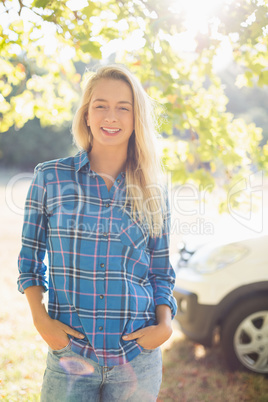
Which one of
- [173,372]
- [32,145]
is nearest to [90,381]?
[173,372]

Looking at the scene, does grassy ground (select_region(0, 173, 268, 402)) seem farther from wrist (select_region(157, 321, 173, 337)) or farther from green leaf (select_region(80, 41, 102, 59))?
green leaf (select_region(80, 41, 102, 59))

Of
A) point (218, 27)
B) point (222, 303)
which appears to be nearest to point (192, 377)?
point (222, 303)

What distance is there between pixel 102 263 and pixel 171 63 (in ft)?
6.75

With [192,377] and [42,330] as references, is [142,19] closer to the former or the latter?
[42,330]

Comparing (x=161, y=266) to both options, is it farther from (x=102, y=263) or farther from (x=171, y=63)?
(x=171, y=63)

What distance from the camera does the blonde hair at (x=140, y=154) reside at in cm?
186

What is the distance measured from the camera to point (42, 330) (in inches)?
63.2

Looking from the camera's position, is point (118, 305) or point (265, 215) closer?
point (118, 305)

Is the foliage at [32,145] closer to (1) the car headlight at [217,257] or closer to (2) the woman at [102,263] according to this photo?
(1) the car headlight at [217,257]

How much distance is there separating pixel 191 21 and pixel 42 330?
2258mm

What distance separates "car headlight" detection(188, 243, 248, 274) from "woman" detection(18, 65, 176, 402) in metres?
1.60

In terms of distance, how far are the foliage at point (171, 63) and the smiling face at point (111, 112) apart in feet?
3.27

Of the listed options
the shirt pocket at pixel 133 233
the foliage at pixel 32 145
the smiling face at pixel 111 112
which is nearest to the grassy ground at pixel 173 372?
the shirt pocket at pixel 133 233

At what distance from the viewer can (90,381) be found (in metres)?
1.58
